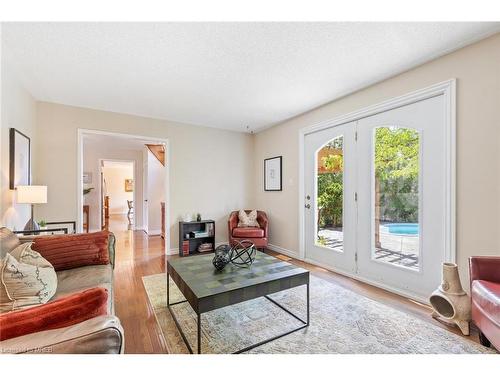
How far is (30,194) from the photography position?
2488 mm

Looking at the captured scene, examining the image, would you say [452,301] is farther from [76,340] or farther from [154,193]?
[154,193]

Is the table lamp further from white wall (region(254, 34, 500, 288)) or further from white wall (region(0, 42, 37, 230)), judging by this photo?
white wall (region(254, 34, 500, 288))

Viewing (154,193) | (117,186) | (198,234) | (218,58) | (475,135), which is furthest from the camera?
(117,186)

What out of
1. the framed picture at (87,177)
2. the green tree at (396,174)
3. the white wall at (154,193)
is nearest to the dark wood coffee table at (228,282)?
the green tree at (396,174)

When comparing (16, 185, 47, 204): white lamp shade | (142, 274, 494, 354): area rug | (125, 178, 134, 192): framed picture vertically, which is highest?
(125, 178, 134, 192): framed picture

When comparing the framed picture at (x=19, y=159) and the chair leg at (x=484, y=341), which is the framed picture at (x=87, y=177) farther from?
the chair leg at (x=484, y=341)

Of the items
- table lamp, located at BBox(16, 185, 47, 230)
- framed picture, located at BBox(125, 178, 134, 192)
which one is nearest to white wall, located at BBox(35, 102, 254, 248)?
table lamp, located at BBox(16, 185, 47, 230)

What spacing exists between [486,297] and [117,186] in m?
11.9

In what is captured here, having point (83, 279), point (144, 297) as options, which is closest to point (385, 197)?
point (144, 297)

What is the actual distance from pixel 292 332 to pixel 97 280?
1.55 metres

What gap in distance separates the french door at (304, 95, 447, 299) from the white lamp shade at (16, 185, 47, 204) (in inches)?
135

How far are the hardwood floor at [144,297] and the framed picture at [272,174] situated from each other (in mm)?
1222

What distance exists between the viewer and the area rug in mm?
1654
